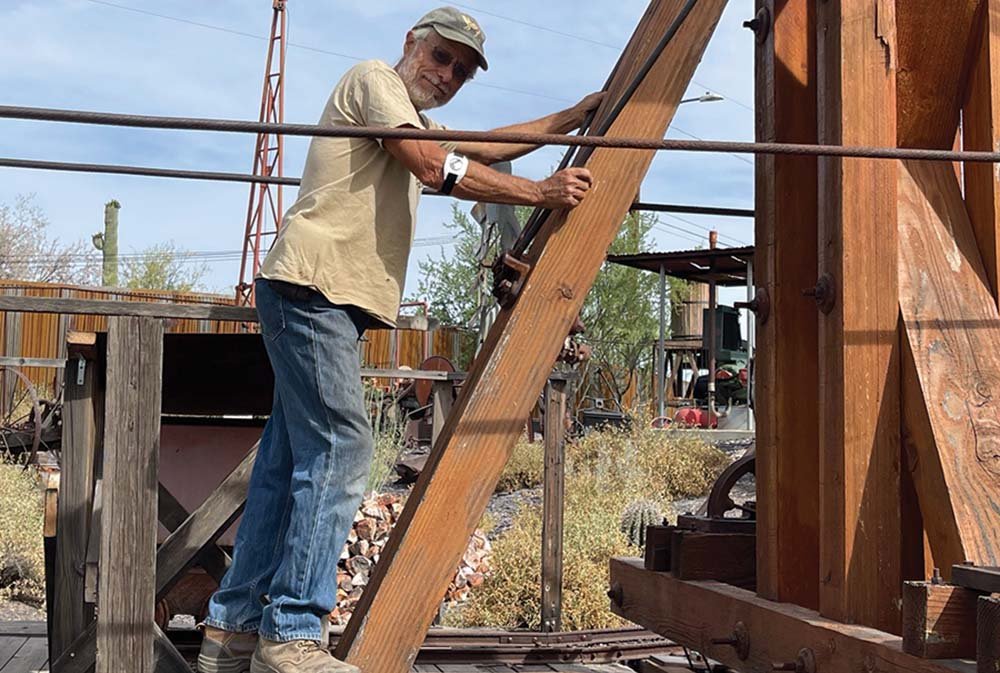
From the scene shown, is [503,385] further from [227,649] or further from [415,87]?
[227,649]

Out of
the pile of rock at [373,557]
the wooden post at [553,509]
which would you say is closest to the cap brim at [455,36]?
the wooden post at [553,509]

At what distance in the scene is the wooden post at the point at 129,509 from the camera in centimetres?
310

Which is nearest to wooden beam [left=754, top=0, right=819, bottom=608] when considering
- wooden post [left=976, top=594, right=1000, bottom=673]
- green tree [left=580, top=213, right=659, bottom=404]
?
wooden post [left=976, top=594, right=1000, bottom=673]

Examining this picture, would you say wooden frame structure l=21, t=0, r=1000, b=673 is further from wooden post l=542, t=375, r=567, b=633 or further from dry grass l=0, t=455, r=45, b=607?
dry grass l=0, t=455, r=45, b=607

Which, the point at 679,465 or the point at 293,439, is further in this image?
the point at 679,465

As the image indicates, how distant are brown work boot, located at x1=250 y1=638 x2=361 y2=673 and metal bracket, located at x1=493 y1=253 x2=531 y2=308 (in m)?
0.97

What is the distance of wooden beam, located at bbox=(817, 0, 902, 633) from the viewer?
2.65 metres

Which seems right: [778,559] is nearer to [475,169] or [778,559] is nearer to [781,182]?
[781,182]

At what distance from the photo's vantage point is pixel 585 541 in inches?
310

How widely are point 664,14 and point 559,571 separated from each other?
3.90 meters

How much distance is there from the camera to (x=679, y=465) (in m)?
12.8

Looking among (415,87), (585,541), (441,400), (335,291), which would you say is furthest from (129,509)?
(585,541)

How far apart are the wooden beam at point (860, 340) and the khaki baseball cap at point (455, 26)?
93 centimetres

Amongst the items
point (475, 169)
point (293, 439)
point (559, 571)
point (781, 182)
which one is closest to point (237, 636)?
point (293, 439)
